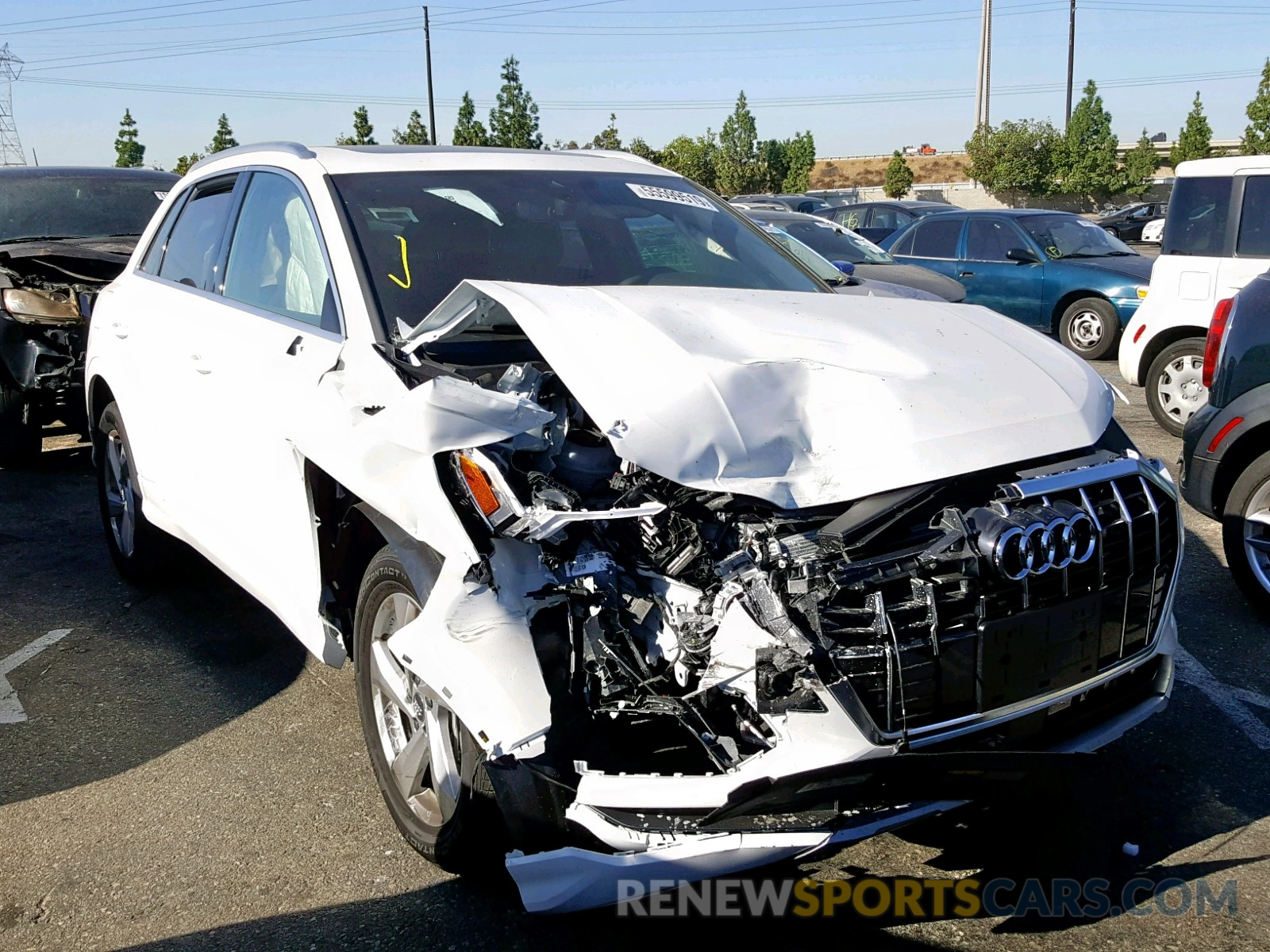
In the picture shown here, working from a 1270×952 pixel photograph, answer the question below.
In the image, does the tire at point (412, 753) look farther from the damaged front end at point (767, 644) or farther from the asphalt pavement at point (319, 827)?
the damaged front end at point (767, 644)

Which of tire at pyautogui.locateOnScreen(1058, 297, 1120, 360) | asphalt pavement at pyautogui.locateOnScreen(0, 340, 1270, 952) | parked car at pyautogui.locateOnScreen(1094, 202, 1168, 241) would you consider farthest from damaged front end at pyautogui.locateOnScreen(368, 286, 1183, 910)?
parked car at pyautogui.locateOnScreen(1094, 202, 1168, 241)

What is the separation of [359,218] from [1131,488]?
2417mm

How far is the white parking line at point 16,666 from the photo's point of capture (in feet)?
13.8

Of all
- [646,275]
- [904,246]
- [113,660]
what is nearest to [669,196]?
[646,275]

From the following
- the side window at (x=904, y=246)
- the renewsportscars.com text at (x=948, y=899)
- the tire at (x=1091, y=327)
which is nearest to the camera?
the renewsportscars.com text at (x=948, y=899)

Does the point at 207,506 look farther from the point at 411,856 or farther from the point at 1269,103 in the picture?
the point at 1269,103

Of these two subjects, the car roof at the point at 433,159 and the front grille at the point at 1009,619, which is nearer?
the front grille at the point at 1009,619

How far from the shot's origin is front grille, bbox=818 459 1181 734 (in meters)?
2.40

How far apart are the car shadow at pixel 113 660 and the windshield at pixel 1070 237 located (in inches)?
395

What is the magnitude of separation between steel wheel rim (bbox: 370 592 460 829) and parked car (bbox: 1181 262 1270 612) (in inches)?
140

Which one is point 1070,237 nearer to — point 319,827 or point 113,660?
point 113,660

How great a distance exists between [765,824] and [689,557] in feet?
1.93

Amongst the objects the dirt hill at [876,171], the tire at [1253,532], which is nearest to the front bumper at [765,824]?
the tire at [1253,532]

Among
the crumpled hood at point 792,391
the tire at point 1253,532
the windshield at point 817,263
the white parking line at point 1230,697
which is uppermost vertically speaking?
the crumpled hood at point 792,391
